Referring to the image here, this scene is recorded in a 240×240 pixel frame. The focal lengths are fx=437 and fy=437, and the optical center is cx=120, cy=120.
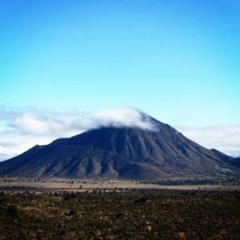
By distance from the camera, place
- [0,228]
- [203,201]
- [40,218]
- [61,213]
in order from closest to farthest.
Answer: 1. [0,228]
2. [40,218]
3. [61,213]
4. [203,201]

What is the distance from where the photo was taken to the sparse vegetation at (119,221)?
65375 mm

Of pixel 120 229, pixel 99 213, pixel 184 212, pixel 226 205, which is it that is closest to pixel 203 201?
pixel 226 205

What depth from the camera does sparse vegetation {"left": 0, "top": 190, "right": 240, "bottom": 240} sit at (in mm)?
65375

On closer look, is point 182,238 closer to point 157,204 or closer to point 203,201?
point 157,204

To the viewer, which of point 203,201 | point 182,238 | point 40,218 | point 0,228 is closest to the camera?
point 182,238

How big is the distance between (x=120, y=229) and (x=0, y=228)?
1888 centimetres

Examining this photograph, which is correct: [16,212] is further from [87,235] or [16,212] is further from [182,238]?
[182,238]

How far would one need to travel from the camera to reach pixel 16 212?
7688cm

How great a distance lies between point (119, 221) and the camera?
74188 millimetres

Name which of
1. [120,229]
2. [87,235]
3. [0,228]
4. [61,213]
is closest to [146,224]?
[120,229]

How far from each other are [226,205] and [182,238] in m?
33.0

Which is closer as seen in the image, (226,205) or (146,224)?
(146,224)

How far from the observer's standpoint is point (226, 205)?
94.1 m

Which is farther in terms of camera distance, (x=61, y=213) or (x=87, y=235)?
(x=61, y=213)
